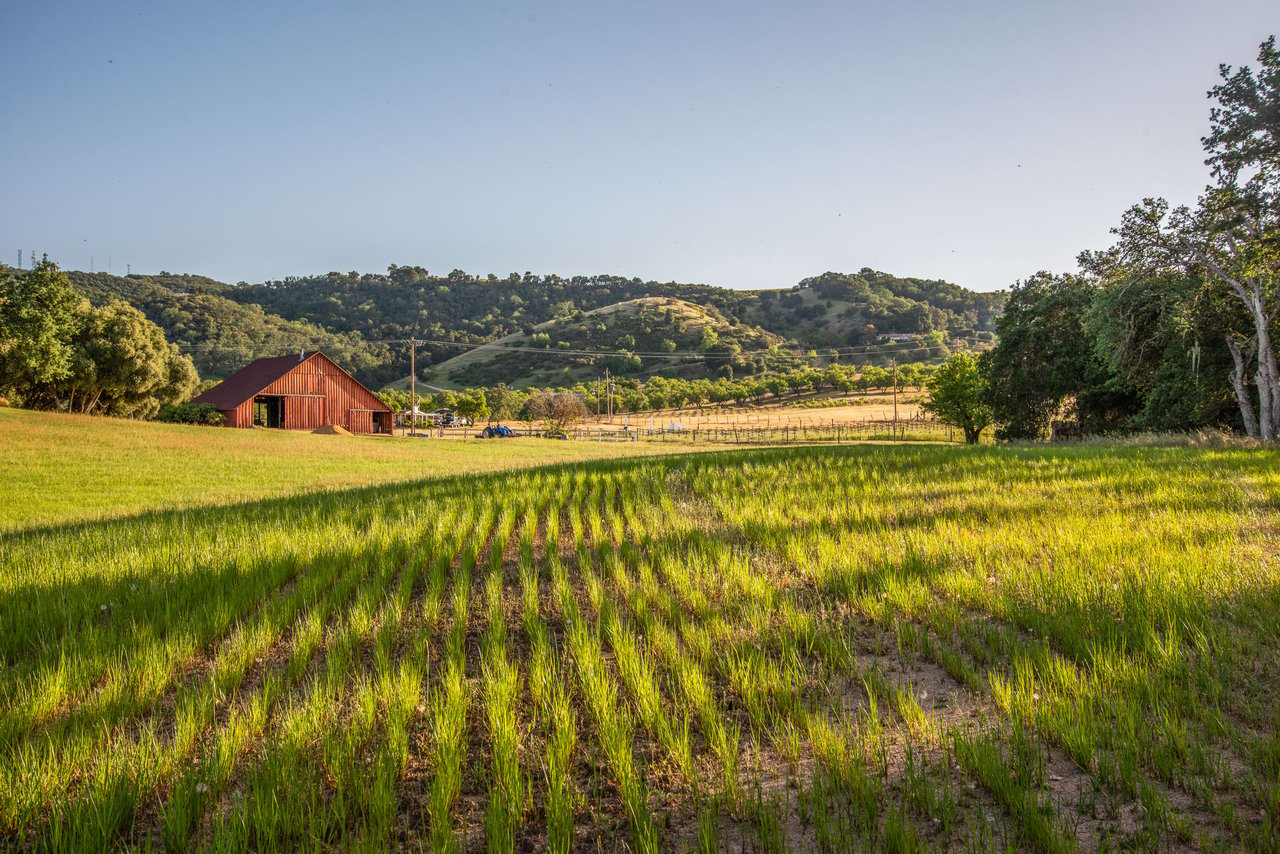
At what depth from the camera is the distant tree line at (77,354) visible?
30.4 meters

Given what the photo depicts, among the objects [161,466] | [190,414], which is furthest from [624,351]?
[161,466]

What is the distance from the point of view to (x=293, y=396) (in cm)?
5112

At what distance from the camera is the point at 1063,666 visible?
3361 millimetres

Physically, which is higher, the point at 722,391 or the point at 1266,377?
the point at 722,391

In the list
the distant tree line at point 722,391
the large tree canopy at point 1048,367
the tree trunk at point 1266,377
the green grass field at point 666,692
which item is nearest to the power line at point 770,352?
the distant tree line at point 722,391

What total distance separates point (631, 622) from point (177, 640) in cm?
327

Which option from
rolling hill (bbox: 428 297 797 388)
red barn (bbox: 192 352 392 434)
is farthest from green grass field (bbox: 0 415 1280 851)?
rolling hill (bbox: 428 297 797 388)

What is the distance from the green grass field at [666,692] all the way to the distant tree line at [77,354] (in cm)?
3356

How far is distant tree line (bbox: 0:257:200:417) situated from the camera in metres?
30.4

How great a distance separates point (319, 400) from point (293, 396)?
2.11 metres

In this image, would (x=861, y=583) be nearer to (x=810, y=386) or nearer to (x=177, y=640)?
(x=177, y=640)

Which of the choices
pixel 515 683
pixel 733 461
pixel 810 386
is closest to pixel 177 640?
pixel 515 683

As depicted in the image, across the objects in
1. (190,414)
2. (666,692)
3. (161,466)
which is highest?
(190,414)

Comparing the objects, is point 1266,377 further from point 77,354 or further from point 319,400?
point 77,354
